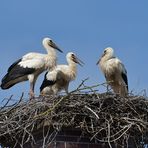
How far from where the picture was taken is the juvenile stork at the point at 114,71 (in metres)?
12.3

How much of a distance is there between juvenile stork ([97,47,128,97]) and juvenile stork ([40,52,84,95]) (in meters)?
0.51

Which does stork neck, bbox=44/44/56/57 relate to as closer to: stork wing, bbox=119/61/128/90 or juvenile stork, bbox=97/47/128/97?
juvenile stork, bbox=97/47/128/97

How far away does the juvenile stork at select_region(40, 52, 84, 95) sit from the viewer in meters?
12.2

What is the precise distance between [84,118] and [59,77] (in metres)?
3.66

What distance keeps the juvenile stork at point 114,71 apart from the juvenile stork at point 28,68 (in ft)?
3.13

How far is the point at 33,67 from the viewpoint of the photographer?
1202 centimetres

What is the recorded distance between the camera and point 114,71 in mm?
12305

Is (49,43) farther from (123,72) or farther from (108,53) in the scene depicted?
(123,72)

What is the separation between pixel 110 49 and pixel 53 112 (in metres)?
4.28

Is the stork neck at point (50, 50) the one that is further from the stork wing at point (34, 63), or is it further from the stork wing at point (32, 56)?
the stork wing at point (34, 63)

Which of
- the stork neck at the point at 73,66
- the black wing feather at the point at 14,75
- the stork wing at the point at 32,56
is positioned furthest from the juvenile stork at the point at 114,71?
the black wing feather at the point at 14,75

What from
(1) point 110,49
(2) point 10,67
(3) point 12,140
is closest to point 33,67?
(2) point 10,67

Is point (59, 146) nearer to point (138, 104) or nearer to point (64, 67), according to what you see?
point (138, 104)

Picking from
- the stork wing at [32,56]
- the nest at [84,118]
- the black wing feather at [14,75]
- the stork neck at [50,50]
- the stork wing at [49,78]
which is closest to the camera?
the nest at [84,118]
